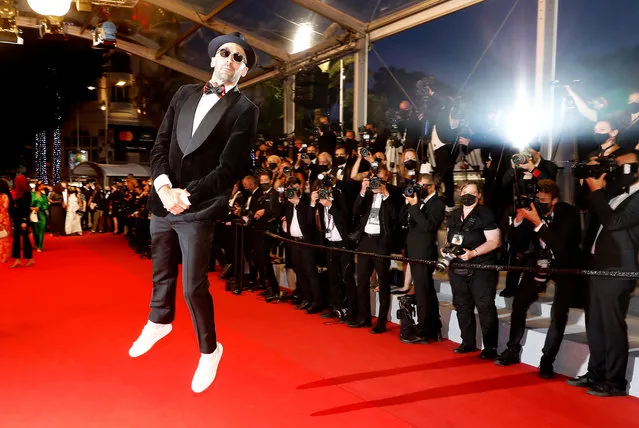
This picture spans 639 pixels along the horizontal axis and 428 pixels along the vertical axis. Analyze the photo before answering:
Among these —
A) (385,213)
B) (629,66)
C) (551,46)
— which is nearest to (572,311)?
(385,213)

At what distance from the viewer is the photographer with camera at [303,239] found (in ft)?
21.7

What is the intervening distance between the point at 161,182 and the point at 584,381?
3.39 meters

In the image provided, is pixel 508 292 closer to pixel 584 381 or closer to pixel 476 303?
pixel 476 303

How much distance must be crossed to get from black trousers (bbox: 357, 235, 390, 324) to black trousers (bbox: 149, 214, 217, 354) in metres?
3.33

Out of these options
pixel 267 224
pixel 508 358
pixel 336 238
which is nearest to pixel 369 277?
pixel 336 238

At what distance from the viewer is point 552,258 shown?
443 cm

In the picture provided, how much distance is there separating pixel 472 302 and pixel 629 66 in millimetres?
2654

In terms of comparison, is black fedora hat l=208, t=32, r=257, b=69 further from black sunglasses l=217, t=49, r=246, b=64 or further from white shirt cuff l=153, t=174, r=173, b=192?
white shirt cuff l=153, t=174, r=173, b=192

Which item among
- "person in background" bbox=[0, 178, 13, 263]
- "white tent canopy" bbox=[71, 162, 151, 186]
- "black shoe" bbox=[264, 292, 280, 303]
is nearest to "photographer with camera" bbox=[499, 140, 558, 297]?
"black shoe" bbox=[264, 292, 280, 303]

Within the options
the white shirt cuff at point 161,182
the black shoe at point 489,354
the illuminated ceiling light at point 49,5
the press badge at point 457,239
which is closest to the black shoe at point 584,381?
the black shoe at point 489,354

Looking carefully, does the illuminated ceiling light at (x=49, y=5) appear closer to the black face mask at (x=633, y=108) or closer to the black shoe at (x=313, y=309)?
the black shoe at (x=313, y=309)

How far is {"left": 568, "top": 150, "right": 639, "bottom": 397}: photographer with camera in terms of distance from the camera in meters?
3.93

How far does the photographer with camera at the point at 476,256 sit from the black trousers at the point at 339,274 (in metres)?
1.42

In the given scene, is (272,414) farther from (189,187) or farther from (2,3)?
(2,3)
